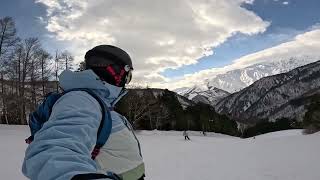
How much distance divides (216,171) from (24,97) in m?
33.2

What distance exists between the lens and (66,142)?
133 centimetres

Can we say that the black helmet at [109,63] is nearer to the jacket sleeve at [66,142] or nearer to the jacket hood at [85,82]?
the jacket hood at [85,82]

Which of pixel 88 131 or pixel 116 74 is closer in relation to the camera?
pixel 88 131

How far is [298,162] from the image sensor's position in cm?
1583

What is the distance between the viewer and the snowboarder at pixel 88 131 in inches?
50.1

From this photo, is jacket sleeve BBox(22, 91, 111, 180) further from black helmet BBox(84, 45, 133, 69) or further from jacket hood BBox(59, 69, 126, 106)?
black helmet BBox(84, 45, 133, 69)

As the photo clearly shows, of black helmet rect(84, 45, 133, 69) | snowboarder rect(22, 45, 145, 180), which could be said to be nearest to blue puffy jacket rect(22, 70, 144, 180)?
snowboarder rect(22, 45, 145, 180)

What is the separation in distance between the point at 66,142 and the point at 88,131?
0.14m

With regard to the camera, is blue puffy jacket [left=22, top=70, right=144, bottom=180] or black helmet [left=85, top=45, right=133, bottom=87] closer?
blue puffy jacket [left=22, top=70, right=144, bottom=180]

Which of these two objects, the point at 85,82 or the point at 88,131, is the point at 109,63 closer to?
the point at 85,82

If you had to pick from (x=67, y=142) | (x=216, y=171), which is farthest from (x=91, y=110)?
(x=216, y=171)

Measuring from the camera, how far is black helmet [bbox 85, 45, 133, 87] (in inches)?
75.3

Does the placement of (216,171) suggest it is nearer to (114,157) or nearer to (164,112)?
(114,157)

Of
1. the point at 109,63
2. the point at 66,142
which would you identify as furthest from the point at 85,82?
the point at 66,142
